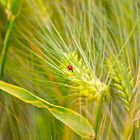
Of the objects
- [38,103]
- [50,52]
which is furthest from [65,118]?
[50,52]

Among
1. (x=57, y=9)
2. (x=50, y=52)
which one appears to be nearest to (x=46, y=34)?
(x=50, y=52)

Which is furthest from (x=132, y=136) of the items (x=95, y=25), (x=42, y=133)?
(x=95, y=25)

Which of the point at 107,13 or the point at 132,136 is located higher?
the point at 107,13

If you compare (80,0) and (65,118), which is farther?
(80,0)

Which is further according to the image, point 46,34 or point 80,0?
point 80,0

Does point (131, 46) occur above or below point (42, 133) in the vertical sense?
above

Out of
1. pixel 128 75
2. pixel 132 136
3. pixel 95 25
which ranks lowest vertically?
pixel 132 136

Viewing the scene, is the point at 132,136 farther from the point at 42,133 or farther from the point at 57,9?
the point at 57,9

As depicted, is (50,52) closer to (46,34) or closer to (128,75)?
(46,34)
